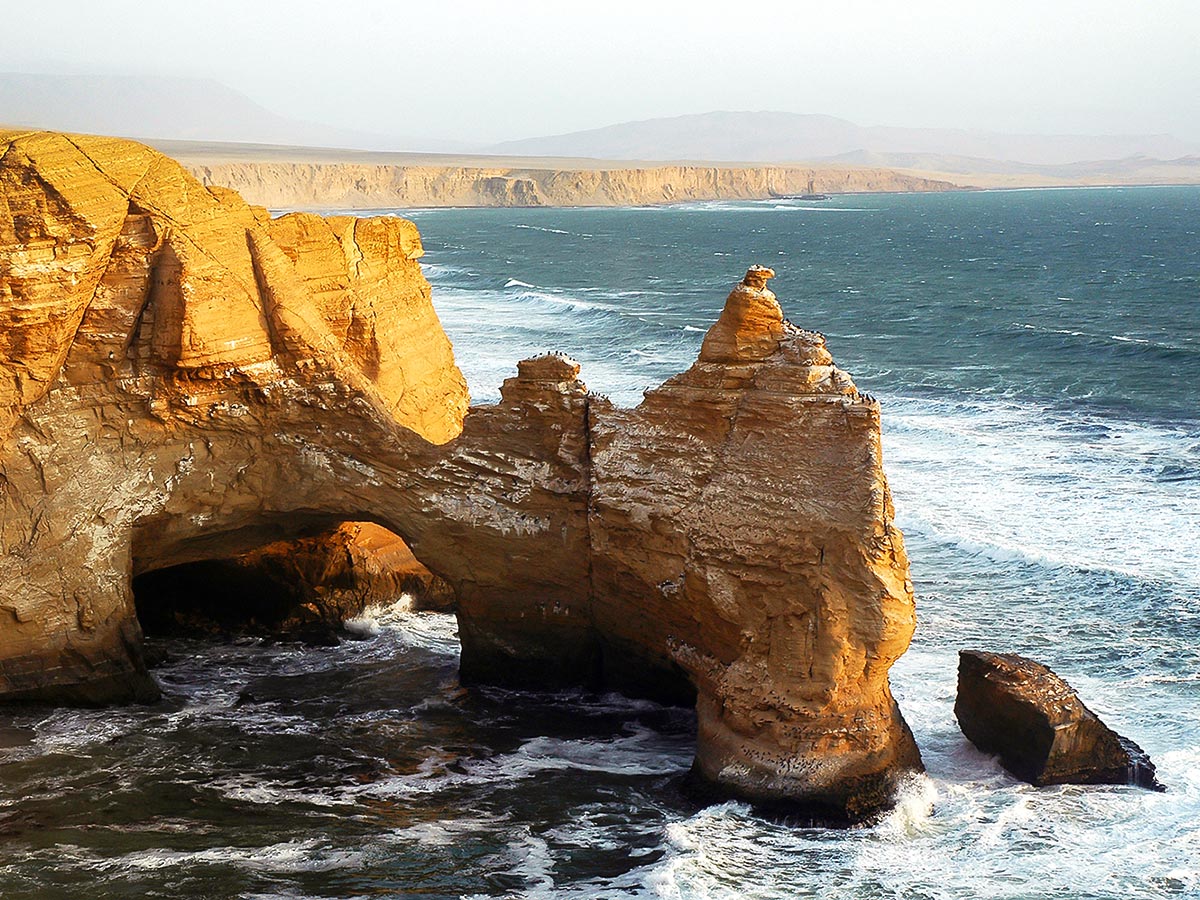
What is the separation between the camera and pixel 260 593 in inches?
820

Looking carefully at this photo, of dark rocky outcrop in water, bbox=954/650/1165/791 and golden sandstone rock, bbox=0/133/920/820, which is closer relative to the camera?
golden sandstone rock, bbox=0/133/920/820

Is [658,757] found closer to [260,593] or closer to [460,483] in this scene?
[460,483]

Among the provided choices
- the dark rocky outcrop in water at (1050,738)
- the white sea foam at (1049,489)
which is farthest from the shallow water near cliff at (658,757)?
the dark rocky outcrop in water at (1050,738)

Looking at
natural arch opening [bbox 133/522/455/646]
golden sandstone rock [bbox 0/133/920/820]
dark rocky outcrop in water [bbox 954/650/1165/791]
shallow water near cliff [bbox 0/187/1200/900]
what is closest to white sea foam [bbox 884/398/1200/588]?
shallow water near cliff [bbox 0/187/1200/900]

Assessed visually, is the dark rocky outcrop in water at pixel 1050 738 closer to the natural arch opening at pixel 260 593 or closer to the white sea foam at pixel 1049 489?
the white sea foam at pixel 1049 489

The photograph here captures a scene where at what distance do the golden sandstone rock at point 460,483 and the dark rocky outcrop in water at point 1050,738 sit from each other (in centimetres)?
132

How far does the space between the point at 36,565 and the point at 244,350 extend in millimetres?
3966

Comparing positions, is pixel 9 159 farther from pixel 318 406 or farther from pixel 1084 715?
pixel 1084 715

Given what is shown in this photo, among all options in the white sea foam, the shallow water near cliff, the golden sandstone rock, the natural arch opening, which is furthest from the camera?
the white sea foam

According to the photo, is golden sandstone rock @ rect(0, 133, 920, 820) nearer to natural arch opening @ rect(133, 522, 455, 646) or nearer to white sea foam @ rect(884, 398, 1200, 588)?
natural arch opening @ rect(133, 522, 455, 646)

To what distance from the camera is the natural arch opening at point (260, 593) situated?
68.0ft

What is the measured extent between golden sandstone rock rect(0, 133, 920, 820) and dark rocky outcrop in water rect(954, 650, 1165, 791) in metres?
1.32

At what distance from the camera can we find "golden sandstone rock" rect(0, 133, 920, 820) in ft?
49.4

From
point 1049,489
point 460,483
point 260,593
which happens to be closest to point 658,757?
point 460,483
